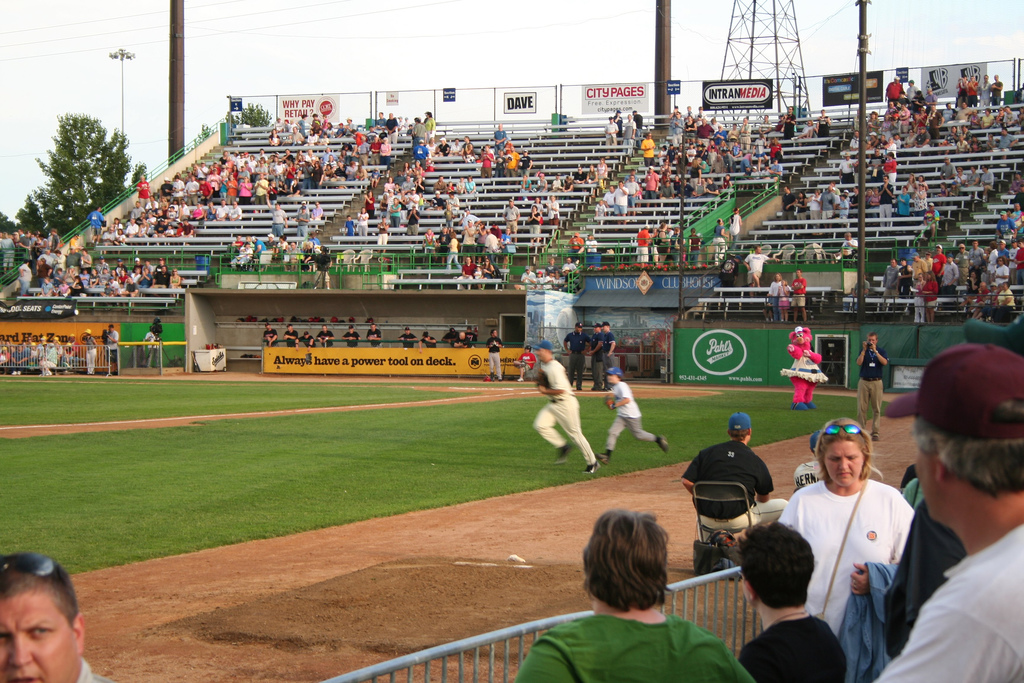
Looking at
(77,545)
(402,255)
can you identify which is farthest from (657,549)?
(402,255)

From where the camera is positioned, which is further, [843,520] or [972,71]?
[972,71]

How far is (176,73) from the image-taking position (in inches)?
2175

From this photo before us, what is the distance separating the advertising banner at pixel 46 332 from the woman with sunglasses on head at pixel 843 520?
133ft

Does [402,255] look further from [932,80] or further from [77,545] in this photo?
[77,545]

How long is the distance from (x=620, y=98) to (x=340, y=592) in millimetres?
46039

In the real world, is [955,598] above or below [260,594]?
A: above

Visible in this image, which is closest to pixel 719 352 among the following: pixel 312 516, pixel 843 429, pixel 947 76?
pixel 947 76

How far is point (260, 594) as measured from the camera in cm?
829

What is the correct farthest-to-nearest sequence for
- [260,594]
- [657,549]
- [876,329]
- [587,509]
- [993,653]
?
[876,329], [587,509], [260,594], [657,549], [993,653]

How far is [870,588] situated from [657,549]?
161cm

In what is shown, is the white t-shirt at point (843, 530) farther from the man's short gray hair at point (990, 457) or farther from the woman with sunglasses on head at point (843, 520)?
the man's short gray hair at point (990, 457)

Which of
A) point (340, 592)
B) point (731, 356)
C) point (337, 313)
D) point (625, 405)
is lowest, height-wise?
point (340, 592)

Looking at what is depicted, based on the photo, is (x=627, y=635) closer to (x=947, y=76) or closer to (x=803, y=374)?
(x=803, y=374)

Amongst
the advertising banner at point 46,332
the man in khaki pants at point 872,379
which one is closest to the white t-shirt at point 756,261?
the man in khaki pants at point 872,379
